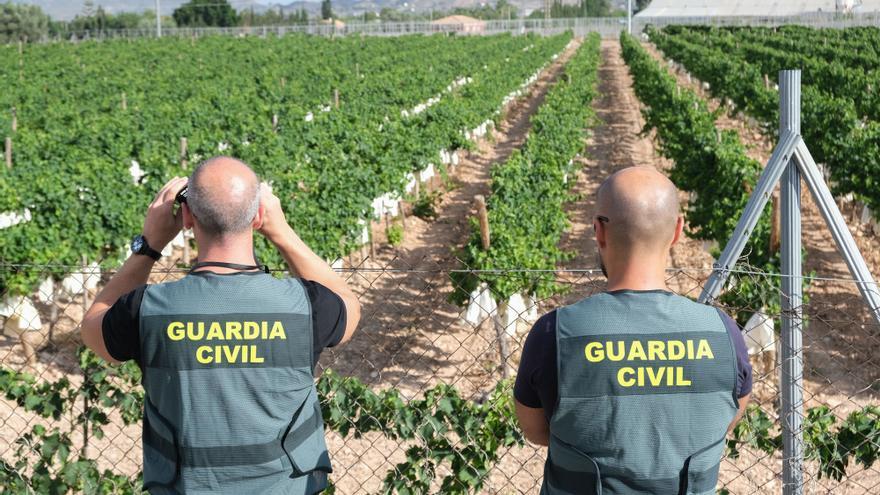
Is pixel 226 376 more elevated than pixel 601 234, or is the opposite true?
pixel 601 234

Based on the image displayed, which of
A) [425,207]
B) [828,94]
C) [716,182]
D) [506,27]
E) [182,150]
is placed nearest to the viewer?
[716,182]

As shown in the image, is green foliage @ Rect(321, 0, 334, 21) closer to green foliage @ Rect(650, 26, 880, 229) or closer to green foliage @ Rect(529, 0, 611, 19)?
green foliage @ Rect(529, 0, 611, 19)

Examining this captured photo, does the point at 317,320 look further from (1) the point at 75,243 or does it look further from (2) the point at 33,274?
(1) the point at 75,243

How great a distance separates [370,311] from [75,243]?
3139 mm

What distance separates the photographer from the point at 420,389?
5078mm

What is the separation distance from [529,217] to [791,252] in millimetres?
6595


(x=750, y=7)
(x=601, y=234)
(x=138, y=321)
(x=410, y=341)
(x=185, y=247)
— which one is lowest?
(x=410, y=341)

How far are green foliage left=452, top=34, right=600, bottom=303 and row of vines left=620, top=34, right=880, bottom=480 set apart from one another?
5.00ft

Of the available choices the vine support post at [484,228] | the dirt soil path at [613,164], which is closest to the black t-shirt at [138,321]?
the dirt soil path at [613,164]

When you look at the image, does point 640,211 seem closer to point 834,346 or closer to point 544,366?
point 544,366

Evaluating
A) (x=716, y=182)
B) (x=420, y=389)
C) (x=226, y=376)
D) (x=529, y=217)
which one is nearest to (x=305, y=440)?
(x=226, y=376)

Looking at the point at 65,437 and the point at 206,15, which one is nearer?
the point at 65,437

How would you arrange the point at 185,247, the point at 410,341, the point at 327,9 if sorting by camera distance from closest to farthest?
the point at 410,341 < the point at 185,247 < the point at 327,9

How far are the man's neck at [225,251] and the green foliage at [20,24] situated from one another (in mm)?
79591
